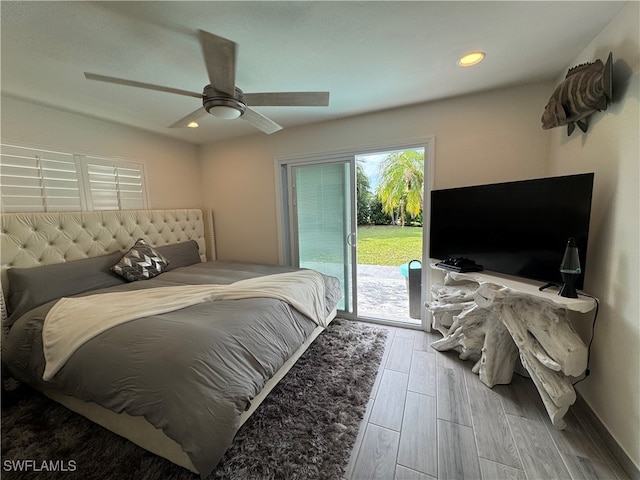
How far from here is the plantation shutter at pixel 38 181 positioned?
195cm

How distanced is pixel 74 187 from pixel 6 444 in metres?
A: 2.00

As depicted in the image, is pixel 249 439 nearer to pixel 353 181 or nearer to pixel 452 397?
pixel 452 397

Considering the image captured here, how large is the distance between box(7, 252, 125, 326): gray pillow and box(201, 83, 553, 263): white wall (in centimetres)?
150

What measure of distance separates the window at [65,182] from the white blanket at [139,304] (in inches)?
40.0

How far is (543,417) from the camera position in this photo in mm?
1527

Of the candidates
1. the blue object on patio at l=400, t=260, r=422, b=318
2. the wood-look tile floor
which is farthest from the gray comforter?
the blue object on patio at l=400, t=260, r=422, b=318

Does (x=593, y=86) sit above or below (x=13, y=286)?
above

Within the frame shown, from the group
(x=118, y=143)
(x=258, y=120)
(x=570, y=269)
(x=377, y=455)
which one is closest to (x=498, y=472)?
(x=377, y=455)

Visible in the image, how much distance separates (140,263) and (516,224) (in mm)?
3370

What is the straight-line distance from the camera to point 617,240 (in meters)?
1.33

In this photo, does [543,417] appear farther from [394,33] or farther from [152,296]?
[152,296]

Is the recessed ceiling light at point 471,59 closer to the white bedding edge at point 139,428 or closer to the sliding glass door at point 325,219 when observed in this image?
the sliding glass door at point 325,219

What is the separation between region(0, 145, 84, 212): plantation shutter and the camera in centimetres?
195

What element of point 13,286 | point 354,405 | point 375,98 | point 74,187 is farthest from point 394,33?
point 13,286
